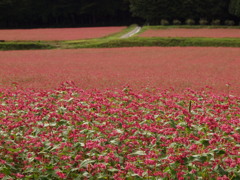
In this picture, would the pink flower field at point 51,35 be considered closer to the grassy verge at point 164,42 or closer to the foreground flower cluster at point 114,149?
the grassy verge at point 164,42

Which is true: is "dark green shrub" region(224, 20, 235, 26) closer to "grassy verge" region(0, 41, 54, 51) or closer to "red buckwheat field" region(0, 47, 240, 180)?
"grassy verge" region(0, 41, 54, 51)

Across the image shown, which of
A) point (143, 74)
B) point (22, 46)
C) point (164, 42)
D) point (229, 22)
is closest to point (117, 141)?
point (143, 74)

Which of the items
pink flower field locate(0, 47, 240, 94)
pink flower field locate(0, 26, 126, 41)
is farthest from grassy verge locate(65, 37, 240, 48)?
pink flower field locate(0, 47, 240, 94)

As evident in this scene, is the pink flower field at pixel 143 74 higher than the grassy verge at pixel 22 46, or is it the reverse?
the grassy verge at pixel 22 46

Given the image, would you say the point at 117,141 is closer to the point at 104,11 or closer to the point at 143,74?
the point at 143,74

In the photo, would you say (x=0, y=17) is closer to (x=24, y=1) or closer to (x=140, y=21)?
(x=24, y=1)

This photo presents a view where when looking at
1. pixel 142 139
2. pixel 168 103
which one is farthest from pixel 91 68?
pixel 142 139

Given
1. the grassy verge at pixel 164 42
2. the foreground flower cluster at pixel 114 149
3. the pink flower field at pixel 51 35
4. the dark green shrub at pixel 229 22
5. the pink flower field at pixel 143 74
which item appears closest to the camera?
the foreground flower cluster at pixel 114 149

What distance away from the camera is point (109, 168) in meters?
5.07

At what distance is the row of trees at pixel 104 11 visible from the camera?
7588cm

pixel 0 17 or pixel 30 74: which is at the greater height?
pixel 0 17

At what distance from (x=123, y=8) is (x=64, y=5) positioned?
15.2m

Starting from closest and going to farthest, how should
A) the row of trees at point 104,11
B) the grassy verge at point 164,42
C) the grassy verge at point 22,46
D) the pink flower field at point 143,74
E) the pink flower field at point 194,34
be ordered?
the pink flower field at point 143,74
the grassy verge at point 164,42
the grassy verge at point 22,46
the pink flower field at point 194,34
the row of trees at point 104,11

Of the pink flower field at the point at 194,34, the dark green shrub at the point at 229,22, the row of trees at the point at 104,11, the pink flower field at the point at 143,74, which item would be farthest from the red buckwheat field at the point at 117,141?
the row of trees at the point at 104,11
